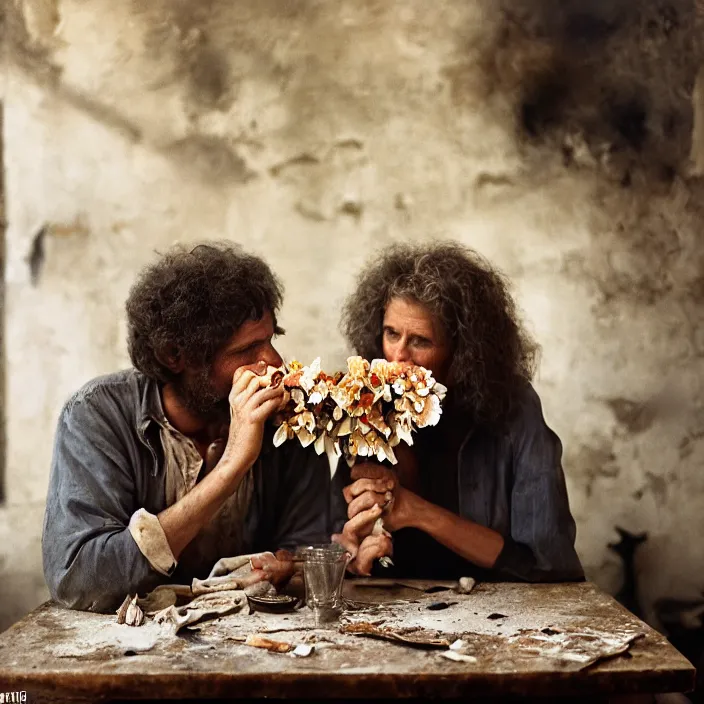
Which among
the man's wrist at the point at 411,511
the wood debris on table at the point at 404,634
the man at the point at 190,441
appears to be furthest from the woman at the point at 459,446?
the wood debris on table at the point at 404,634

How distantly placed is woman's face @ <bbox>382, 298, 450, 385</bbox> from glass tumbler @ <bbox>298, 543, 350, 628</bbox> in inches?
32.4

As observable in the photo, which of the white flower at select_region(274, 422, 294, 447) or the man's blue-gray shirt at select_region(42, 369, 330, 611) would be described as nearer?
the man's blue-gray shirt at select_region(42, 369, 330, 611)

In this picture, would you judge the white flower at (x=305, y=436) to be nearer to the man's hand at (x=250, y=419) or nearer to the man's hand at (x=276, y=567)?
the man's hand at (x=250, y=419)

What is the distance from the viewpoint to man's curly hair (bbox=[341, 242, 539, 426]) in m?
3.20

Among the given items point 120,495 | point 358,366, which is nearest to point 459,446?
point 358,366

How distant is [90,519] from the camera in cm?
288

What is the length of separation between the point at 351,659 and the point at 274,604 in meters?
0.50

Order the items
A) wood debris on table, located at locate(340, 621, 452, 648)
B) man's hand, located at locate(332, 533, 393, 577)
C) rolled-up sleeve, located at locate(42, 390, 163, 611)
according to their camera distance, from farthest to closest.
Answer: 1. man's hand, located at locate(332, 533, 393, 577)
2. rolled-up sleeve, located at locate(42, 390, 163, 611)
3. wood debris on table, located at locate(340, 621, 452, 648)

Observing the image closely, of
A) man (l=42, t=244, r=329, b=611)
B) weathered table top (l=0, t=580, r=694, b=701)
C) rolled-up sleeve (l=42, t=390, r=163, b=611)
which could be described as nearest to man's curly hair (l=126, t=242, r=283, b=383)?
man (l=42, t=244, r=329, b=611)

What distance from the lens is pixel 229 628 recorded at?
2479 mm

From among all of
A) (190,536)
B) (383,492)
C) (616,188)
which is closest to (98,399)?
(190,536)

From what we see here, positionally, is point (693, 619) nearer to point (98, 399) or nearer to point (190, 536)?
point (190, 536)

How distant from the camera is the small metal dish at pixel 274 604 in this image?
2652 mm

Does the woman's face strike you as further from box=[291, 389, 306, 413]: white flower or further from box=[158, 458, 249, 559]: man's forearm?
box=[158, 458, 249, 559]: man's forearm
